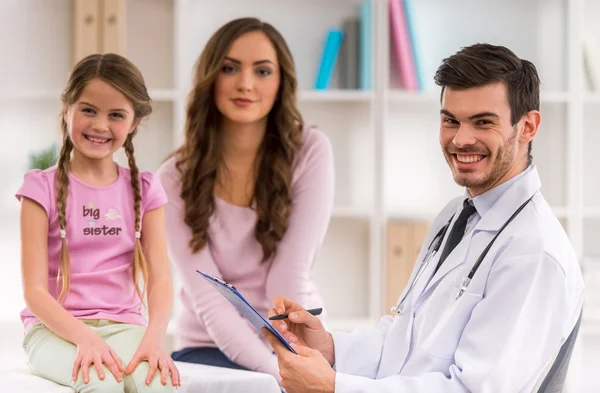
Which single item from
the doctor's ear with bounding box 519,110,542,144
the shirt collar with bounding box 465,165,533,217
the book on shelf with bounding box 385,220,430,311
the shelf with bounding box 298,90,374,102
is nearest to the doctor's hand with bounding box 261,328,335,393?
the shirt collar with bounding box 465,165,533,217

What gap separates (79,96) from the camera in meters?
1.94

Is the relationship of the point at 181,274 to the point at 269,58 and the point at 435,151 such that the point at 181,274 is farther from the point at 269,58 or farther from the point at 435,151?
the point at 435,151

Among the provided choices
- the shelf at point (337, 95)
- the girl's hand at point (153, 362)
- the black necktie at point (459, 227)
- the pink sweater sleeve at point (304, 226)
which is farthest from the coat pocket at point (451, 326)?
the shelf at point (337, 95)

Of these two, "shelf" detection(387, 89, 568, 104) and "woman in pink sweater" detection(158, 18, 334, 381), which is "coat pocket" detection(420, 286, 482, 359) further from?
"shelf" detection(387, 89, 568, 104)

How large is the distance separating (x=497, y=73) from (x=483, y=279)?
406mm

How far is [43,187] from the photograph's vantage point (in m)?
1.92

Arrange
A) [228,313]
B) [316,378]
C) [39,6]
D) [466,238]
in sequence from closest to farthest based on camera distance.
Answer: [316,378] → [466,238] → [228,313] → [39,6]

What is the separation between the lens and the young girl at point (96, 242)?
1813 millimetres

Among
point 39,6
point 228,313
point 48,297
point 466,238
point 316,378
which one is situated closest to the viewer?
point 316,378

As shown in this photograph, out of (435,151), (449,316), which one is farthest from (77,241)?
(435,151)

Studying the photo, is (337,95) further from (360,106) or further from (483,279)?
(483,279)

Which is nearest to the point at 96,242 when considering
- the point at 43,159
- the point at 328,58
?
the point at 43,159

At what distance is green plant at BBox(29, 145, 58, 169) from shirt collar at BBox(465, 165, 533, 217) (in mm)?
2020

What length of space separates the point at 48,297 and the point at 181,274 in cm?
68
